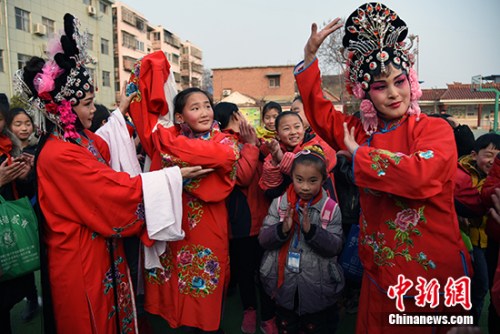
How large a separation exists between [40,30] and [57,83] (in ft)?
73.0

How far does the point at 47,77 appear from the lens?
2109 millimetres

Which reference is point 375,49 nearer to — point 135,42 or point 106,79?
point 106,79

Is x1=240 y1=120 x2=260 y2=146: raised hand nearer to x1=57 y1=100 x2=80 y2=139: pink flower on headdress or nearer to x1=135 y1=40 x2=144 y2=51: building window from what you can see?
x1=57 y1=100 x2=80 y2=139: pink flower on headdress

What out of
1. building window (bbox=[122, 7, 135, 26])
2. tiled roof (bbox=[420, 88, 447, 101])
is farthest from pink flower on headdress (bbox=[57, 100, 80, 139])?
tiled roof (bbox=[420, 88, 447, 101])

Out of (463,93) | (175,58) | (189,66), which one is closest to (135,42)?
(175,58)

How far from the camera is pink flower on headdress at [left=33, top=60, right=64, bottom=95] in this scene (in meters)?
2.09

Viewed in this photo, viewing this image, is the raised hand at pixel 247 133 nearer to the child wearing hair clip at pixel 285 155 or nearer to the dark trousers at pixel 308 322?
the child wearing hair clip at pixel 285 155

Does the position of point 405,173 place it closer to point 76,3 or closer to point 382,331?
point 382,331

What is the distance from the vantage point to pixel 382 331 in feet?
6.27

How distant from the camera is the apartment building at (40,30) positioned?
18.1 m

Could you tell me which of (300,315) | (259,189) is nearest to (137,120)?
(259,189)

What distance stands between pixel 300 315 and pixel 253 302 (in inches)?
30.5
